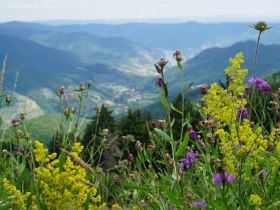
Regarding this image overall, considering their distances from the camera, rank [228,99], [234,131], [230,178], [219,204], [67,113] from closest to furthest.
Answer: [219,204] < [230,178] < [234,131] < [228,99] < [67,113]

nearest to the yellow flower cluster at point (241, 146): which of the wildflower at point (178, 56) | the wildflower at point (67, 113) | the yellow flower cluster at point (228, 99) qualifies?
the yellow flower cluster at point (228, 99)

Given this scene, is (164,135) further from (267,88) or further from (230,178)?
(267,88)

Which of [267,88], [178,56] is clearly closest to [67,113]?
[178,56]

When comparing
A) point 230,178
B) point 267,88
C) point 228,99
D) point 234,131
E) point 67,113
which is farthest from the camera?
point 267,88

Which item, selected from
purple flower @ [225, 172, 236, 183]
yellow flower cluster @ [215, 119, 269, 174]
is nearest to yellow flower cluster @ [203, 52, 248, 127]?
yellow flower cluster @ [215, 119, 269, 174]

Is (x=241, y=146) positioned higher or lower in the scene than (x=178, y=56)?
lower

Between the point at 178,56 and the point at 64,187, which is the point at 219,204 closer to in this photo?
the point at 64,187

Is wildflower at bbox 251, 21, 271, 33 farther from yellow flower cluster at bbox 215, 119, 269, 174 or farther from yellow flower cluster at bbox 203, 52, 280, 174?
yellow flower cluster at bbox 215, 119, 269, 174

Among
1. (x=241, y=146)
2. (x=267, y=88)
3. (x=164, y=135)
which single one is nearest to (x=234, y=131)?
(x=241, y=146)

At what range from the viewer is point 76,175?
2.52 metres

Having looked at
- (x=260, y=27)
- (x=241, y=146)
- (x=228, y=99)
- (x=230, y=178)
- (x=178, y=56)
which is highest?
(x=260, y=27)

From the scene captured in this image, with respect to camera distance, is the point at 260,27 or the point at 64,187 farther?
the point at 260,27

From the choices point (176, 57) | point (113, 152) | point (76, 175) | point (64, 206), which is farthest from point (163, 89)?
point (113, 152)

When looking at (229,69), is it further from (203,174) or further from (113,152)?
(113,152)
